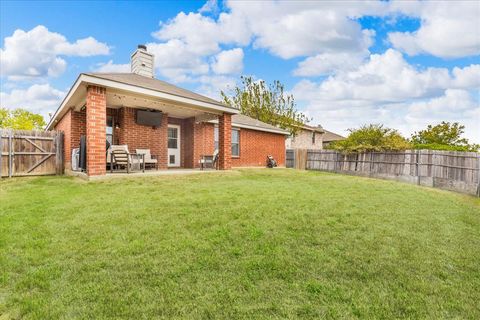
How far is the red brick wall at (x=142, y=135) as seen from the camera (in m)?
11.6

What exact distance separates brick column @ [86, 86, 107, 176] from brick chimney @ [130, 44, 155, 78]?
18.6ft

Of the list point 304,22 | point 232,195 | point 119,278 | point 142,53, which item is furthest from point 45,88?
point 119,278

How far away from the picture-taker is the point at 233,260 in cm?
315

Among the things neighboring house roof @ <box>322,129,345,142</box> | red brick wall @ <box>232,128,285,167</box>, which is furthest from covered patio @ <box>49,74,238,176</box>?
neighboring house roof @ <box>322,129,345,142</box>

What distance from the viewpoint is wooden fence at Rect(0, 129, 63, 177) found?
1019cm

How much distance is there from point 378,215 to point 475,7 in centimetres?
846

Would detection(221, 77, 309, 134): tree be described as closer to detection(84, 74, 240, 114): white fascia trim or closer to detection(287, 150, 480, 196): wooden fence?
detection(287, 150, 480, 196): wooden fence

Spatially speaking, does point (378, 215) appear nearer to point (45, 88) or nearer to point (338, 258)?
point (338, 258)

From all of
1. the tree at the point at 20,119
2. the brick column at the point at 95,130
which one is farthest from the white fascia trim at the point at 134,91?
the tree at the point at 20,119

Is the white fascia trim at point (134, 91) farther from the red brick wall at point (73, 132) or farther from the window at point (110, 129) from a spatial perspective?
the window at point (110, 129)

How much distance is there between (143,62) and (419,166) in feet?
45.7

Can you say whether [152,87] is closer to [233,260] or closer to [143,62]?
[143,62]

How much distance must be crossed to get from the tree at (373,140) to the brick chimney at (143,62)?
475 inches

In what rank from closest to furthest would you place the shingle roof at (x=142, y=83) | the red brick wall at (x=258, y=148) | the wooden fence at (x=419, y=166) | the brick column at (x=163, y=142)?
the shingle roof at (x=142, y=83) → the wooden fence at (x=419, y=166) → the brick column at (x=163, y=142) → the red brick wall at (x=258, y=148)
